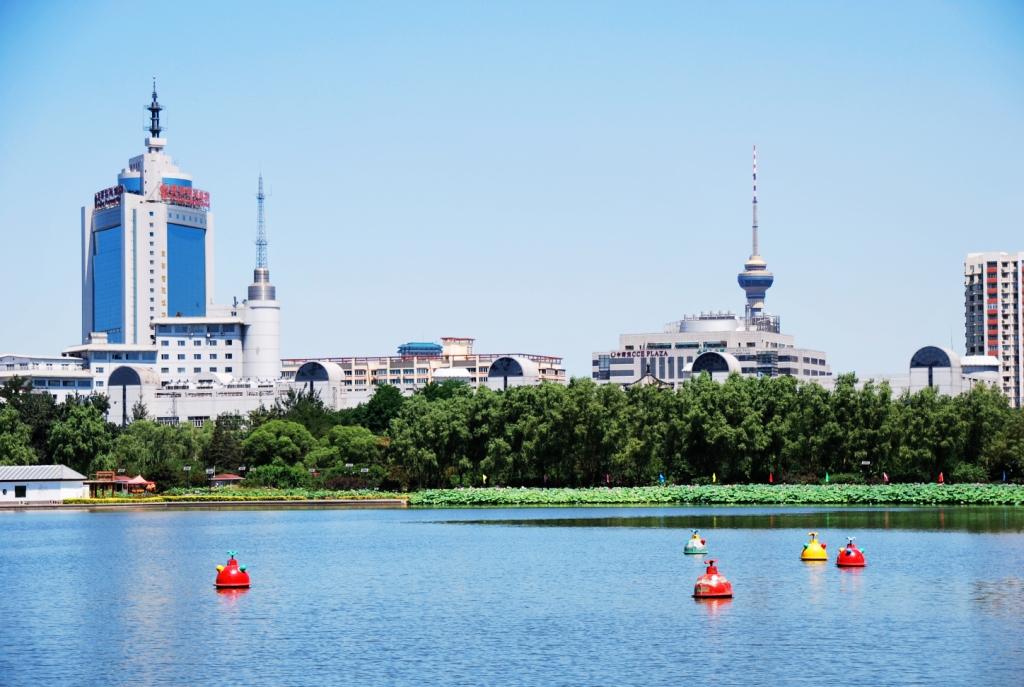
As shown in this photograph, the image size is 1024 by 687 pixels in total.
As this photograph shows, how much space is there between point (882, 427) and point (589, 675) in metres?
68.6

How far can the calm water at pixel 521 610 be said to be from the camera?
33.7 m

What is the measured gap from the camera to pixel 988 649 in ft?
115

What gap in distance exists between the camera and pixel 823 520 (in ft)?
252

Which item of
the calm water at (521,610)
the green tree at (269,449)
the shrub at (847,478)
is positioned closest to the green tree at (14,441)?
the green tree at (269,449)

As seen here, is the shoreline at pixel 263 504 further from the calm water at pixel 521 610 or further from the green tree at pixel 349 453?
the calm water at pixel 521 610

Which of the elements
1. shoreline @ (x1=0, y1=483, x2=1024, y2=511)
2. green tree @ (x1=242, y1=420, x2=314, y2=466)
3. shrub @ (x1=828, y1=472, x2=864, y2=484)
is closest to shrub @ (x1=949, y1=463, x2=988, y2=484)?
shoreline @ (x1=0, y1=483, x2=1024, y2=511)

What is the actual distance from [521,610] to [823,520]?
36.9 meters

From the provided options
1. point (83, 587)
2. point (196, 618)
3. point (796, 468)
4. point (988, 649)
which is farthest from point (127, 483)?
point (988, 649)

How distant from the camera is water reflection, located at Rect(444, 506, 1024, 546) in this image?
70.9m

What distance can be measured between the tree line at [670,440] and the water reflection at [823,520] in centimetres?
1212

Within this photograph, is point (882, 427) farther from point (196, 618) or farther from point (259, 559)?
point (196, 618)

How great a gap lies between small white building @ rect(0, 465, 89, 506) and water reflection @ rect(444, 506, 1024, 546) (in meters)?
38.0

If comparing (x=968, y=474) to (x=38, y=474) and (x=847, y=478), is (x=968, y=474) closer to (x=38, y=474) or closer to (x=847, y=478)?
(x=847, y=478)

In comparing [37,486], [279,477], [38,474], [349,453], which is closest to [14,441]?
[38,474]
